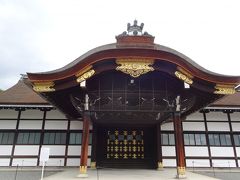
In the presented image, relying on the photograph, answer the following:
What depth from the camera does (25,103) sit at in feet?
43.4

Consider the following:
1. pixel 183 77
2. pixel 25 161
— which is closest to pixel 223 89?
pixel 183 77

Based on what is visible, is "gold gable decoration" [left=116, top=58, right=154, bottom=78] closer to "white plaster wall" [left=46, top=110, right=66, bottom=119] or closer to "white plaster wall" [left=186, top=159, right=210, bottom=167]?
"white plaster wall" [left=46, top=110, right=66, bottom=119]

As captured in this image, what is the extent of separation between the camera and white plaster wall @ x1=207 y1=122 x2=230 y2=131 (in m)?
14.2

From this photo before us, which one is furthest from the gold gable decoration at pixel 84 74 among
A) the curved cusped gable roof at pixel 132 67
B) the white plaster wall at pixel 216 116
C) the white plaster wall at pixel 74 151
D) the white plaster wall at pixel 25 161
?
the white plaster wall at pixel 216 116

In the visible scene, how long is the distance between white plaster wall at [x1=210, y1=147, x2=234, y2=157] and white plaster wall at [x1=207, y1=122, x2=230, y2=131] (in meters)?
1.20

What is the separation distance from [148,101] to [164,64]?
1898 mm

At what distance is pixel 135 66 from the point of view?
8.93 metres

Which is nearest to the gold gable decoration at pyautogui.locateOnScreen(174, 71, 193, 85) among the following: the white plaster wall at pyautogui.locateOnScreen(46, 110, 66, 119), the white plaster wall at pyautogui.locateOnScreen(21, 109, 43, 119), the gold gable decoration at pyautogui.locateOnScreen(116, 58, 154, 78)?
the gold gable decoration at pyautogui.locateOnScreen(116, 58, 154, 78)

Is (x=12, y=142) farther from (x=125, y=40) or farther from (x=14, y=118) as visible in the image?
(x=125, y=40)

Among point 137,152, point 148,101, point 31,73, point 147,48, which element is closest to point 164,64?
point 147,48

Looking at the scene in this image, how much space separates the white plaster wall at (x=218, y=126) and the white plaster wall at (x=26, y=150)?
36.3 ft

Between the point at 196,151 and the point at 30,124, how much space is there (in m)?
10.6

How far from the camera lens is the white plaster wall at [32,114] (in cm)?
1397

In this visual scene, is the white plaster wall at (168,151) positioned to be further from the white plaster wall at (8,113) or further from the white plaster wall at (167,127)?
the white plaster wall at (8,113)
